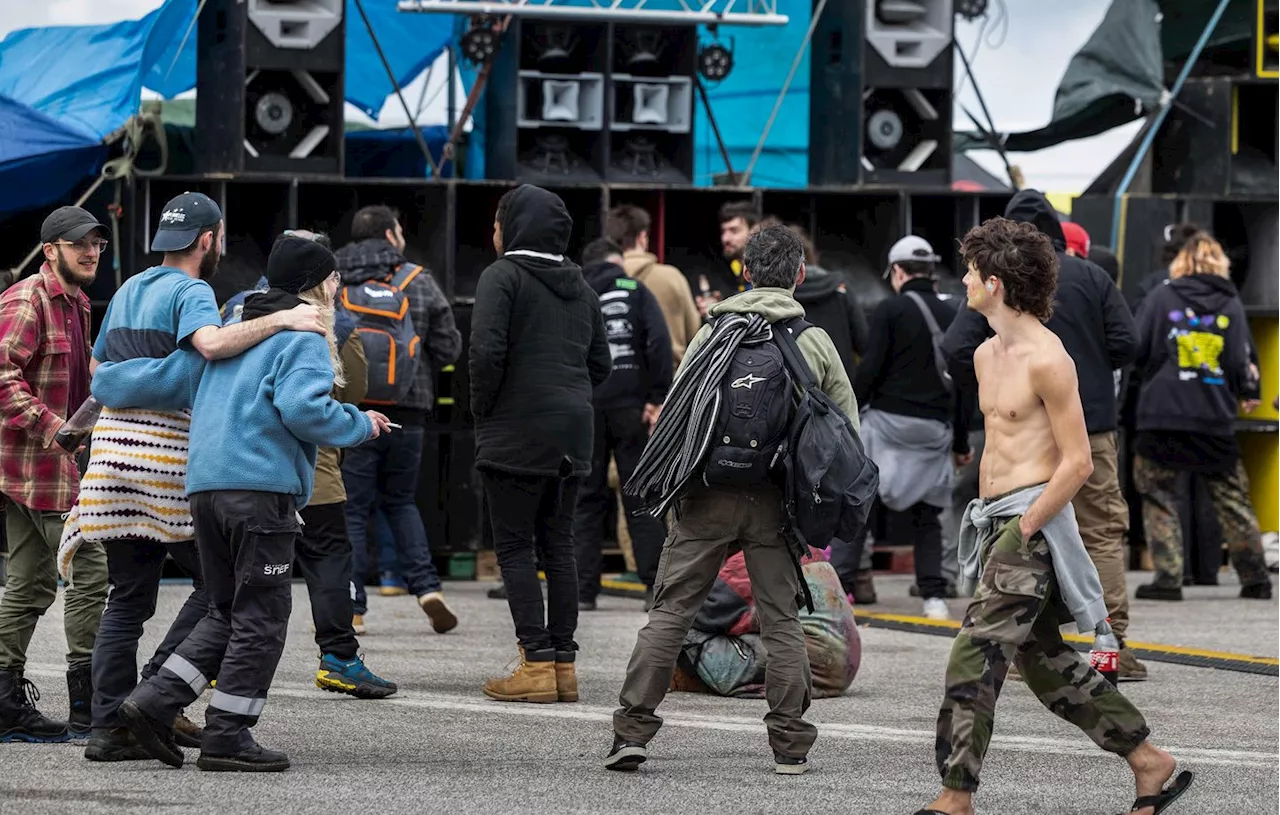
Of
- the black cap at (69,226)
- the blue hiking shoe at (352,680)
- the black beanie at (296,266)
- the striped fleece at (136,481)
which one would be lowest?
the blue hiking shoe at (352,680)

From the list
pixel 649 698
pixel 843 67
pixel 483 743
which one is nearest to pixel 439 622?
pixel 483 743

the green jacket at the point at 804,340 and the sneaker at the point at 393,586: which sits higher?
the green jacket at the point at 804,340

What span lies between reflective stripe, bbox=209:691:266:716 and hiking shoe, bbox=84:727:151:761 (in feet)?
1.05

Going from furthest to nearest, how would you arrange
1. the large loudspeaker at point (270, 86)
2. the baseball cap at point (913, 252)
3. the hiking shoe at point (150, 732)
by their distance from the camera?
the large loudspeaker at point (270, 86) < the baseball cap at point (913, 252) < the hiking shoe at point (150, 732)

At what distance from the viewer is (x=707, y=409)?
6.04 metres

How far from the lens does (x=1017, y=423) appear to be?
5410mm

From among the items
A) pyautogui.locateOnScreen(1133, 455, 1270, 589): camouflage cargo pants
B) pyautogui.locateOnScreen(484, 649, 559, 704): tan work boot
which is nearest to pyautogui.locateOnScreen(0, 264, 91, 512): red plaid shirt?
pyautogui.locateOnScreen(484, 649, 559, 704): tan work boot

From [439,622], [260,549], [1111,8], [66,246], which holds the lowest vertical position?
[439,622]

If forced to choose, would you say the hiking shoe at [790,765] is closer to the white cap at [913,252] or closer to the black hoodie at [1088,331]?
the black hoodie at [1088,331]

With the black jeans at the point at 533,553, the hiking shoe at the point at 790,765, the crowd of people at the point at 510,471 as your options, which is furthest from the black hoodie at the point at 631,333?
the hiking shoe at the point at 790,765

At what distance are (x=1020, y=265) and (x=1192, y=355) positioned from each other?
6.29 m

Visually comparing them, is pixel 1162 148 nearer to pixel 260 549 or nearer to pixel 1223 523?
pixel 1223 523

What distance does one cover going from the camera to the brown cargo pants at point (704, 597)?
593 centimetres

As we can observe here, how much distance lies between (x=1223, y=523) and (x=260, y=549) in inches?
286
